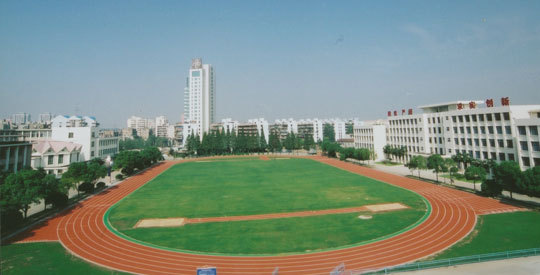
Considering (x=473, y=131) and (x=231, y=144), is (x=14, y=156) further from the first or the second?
(x=473, y=131)

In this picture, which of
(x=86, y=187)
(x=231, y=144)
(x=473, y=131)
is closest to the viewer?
(x=86, y=187)

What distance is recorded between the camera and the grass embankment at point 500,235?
16750 millimetres

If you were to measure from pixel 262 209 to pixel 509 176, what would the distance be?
24091 millimetres

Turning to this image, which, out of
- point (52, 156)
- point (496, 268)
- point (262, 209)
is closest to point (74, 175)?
point (52, 156)

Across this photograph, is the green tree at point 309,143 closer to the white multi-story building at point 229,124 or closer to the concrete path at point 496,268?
the white multi-story building at point 229,124

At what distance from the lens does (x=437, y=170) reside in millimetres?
36938

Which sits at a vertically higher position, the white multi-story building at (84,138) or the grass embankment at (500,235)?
the white multi-story building at (84,138)

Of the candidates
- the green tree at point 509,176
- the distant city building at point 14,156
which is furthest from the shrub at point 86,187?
the green tree at point 509,176

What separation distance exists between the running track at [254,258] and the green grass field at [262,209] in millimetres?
1077

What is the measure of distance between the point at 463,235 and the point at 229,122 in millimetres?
113385

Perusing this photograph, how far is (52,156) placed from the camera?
1823 inches

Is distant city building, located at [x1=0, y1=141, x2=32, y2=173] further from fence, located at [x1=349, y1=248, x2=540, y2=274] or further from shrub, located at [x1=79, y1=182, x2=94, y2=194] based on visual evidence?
fence, located at [x1=349, y1=248, x2=540, y2=274]

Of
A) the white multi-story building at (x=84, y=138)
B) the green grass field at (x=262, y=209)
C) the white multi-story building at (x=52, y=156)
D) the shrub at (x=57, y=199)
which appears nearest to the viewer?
the green grass field at (x=262, y=209)

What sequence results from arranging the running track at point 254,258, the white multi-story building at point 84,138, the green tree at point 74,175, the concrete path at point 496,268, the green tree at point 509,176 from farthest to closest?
the white multi-story building at point 84,138
the green tree at point 74,175
the green tree at point 509,176
the running track at point 254,258
the concrete path at point 496,268
